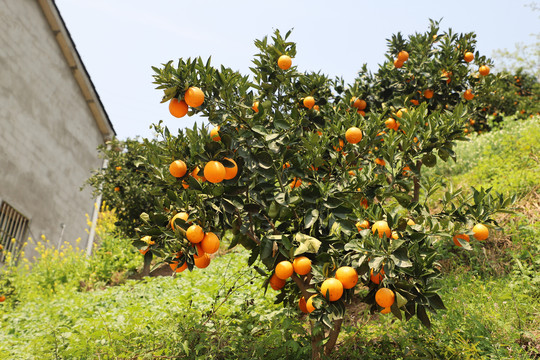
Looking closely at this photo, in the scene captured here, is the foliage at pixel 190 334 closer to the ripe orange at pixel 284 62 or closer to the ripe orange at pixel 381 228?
the ripe orange at pixel 381 228

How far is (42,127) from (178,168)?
36.9ft

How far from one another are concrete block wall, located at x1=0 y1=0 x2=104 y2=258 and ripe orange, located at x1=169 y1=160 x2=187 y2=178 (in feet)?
30.9

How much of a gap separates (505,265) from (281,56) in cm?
391

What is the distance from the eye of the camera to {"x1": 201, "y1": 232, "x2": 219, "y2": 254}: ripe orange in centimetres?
302

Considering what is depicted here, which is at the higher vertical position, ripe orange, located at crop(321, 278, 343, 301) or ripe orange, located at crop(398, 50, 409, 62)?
ripe orange, located at crop(398, 50, 409, 62)

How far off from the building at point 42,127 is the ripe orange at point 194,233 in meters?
7.72

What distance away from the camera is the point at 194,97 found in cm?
317

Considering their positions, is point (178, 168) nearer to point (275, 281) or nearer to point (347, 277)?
point (275, 281)

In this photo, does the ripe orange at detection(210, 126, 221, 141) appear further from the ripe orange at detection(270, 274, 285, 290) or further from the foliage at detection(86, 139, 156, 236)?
the foliage at detection(86, 139, 156, 236)

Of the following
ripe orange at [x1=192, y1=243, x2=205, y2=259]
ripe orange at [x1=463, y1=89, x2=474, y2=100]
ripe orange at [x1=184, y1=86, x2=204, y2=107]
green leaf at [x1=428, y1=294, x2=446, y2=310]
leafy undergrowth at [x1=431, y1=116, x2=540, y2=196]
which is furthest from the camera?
leafy undergrowth at [x1=431, y1=116, x2=540, y2=196]

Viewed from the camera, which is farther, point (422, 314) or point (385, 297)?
point (422, 314)

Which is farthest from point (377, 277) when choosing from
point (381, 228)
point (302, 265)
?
point (302, 265)

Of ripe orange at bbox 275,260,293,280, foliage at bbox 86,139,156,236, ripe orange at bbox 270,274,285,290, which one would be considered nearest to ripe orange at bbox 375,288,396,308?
ripe orange at bbox 275,260,293,280

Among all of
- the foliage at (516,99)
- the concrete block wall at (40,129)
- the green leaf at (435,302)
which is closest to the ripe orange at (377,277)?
the green leaf at (435,302)
